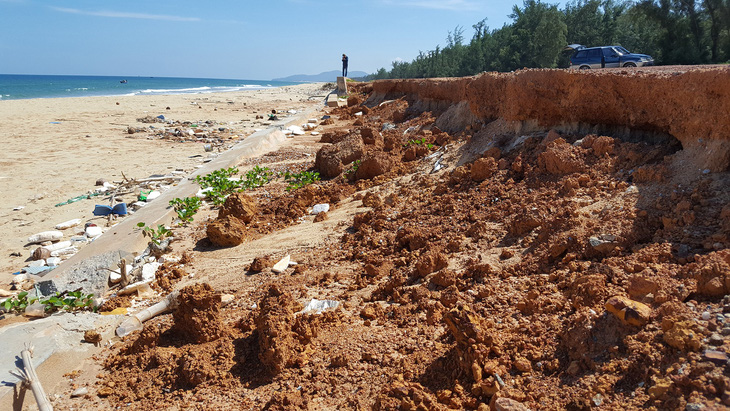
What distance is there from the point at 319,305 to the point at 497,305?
1.55 metres

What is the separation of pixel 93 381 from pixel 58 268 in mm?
2375

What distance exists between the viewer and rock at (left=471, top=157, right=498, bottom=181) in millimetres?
5520

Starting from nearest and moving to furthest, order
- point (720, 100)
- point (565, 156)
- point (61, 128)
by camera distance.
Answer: point (720, 100) < point (565, 156) < point (61, 128)

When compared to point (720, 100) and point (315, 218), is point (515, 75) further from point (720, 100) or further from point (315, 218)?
point (315, 218)

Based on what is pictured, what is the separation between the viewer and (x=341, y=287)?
14.1 ft

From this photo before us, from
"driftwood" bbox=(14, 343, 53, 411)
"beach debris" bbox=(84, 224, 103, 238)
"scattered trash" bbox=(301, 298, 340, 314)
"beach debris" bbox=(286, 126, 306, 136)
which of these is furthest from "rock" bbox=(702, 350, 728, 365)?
"beach debris" bbox=(286, 126, 306, 136)

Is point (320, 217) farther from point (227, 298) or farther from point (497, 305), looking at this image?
point (497, 305)

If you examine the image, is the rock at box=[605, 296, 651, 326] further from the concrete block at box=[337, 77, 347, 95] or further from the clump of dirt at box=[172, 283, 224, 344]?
the concrete block at box=[337, 77, 347, 95]

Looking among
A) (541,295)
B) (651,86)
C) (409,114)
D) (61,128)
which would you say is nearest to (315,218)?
(541,295)

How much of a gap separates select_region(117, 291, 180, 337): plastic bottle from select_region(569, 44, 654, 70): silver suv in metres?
15.1

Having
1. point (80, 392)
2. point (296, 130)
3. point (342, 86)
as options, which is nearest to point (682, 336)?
point (80, 392)

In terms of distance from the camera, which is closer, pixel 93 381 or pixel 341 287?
pixel 93 381

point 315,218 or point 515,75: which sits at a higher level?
point 515,75

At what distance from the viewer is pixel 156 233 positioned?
5.92m
